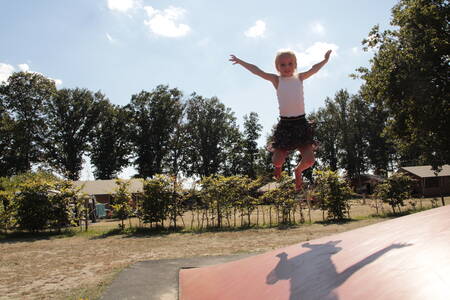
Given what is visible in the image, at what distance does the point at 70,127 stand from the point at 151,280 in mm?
48741

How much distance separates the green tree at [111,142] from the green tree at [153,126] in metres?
1.43

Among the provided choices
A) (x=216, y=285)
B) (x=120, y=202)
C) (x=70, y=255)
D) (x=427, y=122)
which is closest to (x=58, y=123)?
(x=120, y=202)

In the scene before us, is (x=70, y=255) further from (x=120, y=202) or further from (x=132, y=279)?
(x=120, y=202)

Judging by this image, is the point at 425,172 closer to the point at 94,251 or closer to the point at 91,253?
the point at 94,251

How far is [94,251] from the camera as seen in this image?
1105cm

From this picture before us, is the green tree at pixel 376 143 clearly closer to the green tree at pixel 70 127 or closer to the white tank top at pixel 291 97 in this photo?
the green tree at pixel 70 127

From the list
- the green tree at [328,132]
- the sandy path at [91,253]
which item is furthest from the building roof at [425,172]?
the sandy path at [91,253]

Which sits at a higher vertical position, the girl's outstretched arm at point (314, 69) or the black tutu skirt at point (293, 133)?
the girl's outstretched arm at point (314, 69)

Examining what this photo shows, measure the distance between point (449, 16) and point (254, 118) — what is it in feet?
165

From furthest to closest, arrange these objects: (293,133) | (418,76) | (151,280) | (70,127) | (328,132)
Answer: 1. (328,132)
2. (70,127)
3. (418,76)
4. (151,280)
5. (293,133)

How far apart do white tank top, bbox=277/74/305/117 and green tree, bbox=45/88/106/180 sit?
48.3 m

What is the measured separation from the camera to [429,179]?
39062 millimetres

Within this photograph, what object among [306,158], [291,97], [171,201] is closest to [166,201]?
[171,201]

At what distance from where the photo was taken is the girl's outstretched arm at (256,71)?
497 cm
